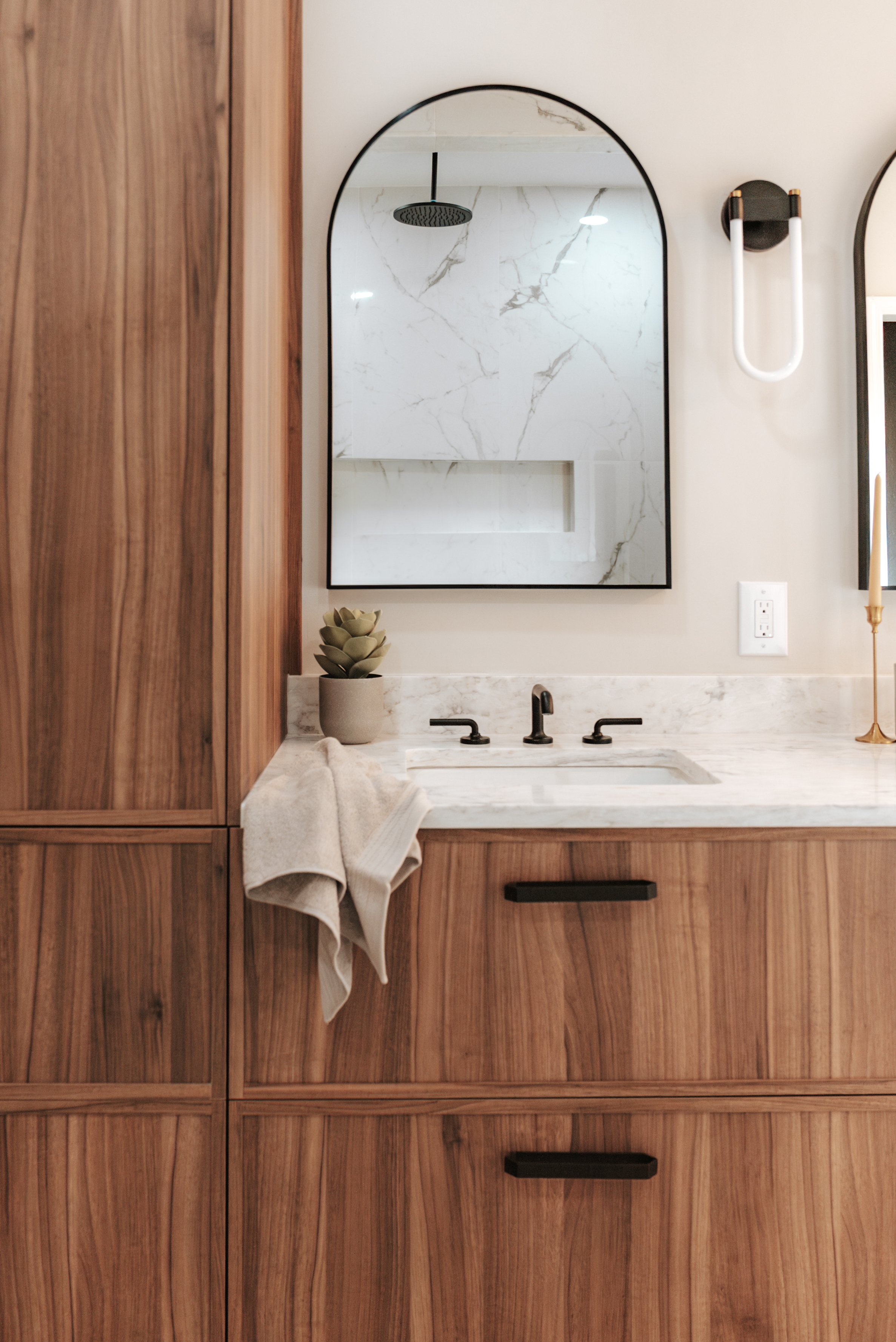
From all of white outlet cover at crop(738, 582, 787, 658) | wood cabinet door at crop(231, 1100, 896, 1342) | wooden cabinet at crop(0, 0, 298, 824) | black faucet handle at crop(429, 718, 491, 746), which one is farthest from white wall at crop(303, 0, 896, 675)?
wood cabinet door at crop(231, 1100, 896, 1342)

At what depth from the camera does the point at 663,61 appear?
60.3 inches

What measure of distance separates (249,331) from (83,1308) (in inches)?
44.4

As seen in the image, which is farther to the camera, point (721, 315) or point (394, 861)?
point (721, 315)

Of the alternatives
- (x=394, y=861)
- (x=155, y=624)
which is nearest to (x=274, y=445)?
(x=155, y=624)

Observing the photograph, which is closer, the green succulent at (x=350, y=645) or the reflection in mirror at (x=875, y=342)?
the green succulent at (x=350, y=645)

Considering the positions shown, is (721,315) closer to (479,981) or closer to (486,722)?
(486,722)

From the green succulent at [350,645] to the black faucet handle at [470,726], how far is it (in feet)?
0.47

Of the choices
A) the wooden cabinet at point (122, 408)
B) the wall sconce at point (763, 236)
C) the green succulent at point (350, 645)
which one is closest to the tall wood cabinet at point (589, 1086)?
the wooden cabinet at point (122, 408)

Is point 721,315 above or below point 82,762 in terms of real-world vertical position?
above

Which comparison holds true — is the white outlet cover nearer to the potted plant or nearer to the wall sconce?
the wall sconce

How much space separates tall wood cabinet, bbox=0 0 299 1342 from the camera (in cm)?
98

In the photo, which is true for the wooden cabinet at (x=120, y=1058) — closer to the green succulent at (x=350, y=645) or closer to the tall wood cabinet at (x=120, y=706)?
the tall wood cabinet at (x=120, y=706)

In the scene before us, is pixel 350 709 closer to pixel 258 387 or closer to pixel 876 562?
pixel 258 387

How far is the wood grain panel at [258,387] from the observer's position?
99 centimetres
